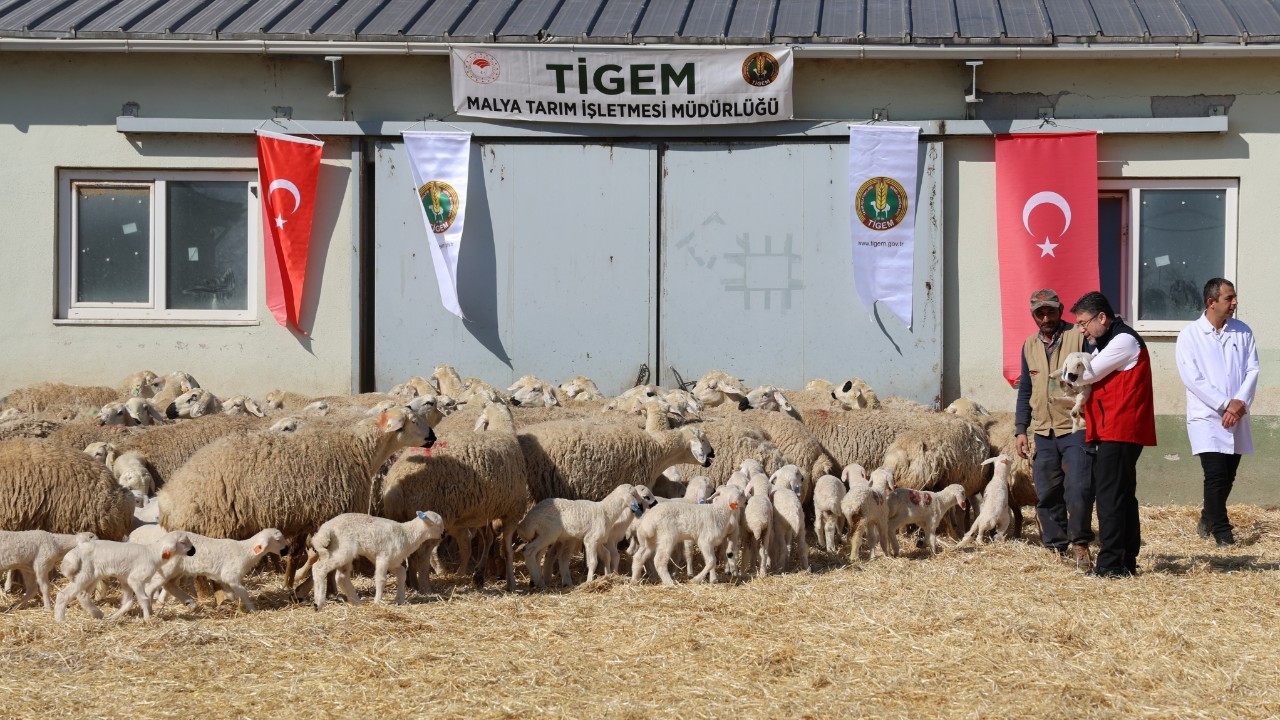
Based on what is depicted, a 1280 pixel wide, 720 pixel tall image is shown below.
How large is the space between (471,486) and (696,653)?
8.36 ft

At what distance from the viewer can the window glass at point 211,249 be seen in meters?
13.2

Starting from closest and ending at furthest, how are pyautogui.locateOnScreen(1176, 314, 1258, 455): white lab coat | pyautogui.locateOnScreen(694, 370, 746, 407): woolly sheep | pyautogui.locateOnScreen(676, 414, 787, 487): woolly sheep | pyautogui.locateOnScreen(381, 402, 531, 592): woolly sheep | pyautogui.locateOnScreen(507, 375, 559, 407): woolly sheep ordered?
pyautogui.locateOnScreen(381, 402, 531, 592): woolly sheep
pyautogui.locateOnScreen(1176, 314, 1258, 455): white lab coat
pyautogui.locateOnScreen(676, 414, 787, 487): woolly sheep
pyautogui.locateOnScreen(507, 375, 559, 407): woolly sheep
pyautogui.locateOnScreen(694, 370, 746, 407): woolly sheep

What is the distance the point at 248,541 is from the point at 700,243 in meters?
6.49

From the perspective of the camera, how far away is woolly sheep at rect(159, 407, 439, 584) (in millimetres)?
7797

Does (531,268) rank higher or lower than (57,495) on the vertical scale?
higher

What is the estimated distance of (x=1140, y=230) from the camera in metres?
12.7

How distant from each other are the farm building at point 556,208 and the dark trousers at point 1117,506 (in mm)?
4439

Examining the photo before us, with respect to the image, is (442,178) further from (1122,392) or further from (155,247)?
(1122,392)

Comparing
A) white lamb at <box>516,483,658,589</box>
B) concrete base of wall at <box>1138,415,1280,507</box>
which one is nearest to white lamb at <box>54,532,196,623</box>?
white lamb at <box>516,483,658,589</box>

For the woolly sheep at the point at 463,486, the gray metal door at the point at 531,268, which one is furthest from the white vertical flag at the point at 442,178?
the woolly sheep at the point at 463,486

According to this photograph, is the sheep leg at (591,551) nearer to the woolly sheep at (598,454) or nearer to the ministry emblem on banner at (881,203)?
the woolly sheep at (598,454)

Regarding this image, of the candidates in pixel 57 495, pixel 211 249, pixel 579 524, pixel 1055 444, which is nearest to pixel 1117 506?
pixel 1055 444

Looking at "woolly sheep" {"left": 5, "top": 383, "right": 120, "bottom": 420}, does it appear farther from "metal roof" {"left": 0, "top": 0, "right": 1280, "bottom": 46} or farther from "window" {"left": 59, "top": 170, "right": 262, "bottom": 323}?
"metal roof" {"left": 0, "top": 0, "right": 1280, "bottom": 46}

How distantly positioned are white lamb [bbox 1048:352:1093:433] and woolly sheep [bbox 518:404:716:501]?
8.48ft
